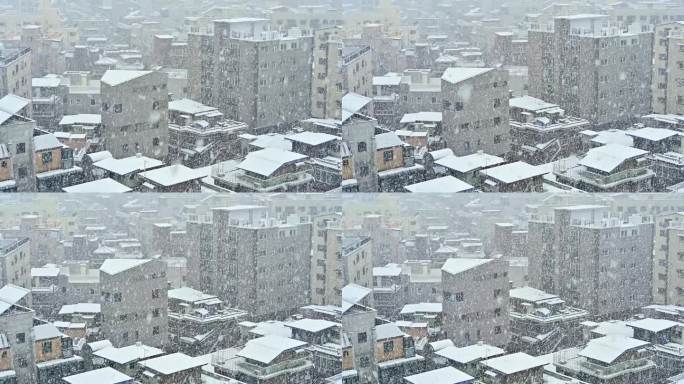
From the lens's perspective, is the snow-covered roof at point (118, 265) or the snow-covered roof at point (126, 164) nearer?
the snow-covered roof at point (126, 164)

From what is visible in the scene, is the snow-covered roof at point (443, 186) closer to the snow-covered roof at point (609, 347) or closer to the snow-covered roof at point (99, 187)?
the snow-covered roof at point (609, 347)

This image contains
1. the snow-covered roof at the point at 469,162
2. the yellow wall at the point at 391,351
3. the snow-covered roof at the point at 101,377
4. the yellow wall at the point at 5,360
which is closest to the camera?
the snow-covered roof at the point at 469,162

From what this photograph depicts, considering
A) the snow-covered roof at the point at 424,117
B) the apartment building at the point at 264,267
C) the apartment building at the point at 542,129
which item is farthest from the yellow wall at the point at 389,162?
the apartment building at the point at 264,267

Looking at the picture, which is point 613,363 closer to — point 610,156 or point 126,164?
point 610,156

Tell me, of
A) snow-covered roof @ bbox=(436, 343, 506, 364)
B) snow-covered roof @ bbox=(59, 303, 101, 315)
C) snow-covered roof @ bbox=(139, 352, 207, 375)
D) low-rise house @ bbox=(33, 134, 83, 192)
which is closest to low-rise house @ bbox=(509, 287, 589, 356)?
snow-covered roof @ bbox=(436, 343, 506, 364)

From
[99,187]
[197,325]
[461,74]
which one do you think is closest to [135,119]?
[99,187]
